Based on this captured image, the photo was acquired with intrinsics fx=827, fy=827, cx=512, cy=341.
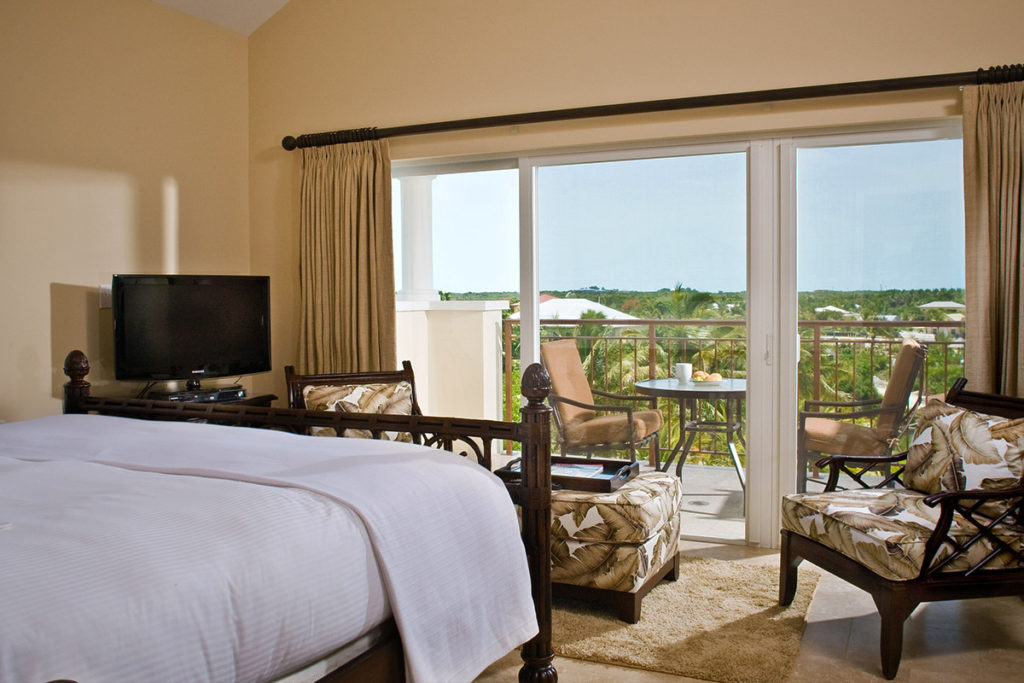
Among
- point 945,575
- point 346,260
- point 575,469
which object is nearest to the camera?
point 945,575

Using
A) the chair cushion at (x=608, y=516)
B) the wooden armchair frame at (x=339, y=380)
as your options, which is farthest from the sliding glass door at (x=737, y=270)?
the chair cushion at (x=608, y=516)

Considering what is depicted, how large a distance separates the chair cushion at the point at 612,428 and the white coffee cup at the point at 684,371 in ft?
0.66

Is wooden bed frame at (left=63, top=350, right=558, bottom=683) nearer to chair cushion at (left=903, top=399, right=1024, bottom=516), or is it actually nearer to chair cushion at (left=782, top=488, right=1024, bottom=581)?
chair cushion at (left=782, top=488, right=1024, bottom=581)

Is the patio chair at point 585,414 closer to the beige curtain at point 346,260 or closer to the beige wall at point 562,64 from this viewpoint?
the beige curtain at point 346,260

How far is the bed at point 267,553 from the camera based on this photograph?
49.8 inches

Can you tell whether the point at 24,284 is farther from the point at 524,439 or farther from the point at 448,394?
the point at 524,439

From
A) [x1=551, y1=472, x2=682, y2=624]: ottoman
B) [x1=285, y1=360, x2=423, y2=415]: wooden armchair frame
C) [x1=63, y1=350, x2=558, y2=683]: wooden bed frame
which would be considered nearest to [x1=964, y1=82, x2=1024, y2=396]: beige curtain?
[x1=551, y1=472, x2=682, y2=624]: ottoman

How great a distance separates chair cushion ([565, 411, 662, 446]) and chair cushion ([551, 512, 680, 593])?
1.03 m

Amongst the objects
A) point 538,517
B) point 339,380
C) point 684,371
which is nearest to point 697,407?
point 684,371

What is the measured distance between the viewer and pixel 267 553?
1.51 m

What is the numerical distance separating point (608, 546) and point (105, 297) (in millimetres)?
2575

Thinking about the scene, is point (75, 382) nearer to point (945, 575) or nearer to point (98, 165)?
point (98, 165)

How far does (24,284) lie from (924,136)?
3.88m

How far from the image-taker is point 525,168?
414cm
